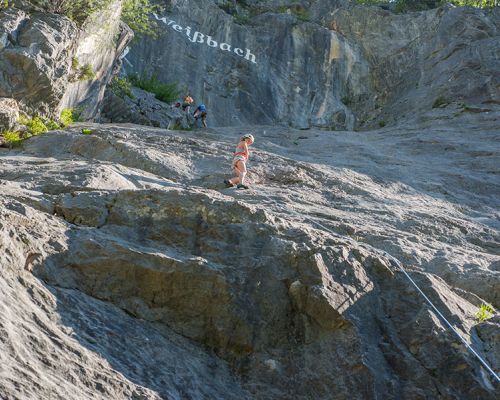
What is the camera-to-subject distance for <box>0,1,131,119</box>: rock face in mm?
16109

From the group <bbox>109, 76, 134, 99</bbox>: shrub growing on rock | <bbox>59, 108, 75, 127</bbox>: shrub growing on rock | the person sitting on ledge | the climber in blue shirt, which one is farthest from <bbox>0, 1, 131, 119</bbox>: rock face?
the person sitting on ledge

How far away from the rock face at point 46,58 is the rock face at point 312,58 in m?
8.46

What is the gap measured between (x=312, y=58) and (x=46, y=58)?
634 inches

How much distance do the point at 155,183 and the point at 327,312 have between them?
4.36m

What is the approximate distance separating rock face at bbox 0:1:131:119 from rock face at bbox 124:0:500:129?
8457 millimetres

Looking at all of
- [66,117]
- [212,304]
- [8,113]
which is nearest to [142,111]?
[66,117]

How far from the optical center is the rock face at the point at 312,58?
27.3m

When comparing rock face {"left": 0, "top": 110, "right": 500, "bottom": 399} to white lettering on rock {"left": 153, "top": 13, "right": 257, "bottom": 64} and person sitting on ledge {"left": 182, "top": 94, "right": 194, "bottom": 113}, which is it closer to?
person sitting on ledge {"left": 182, "top": 94, "right": 194, "bottom": 113}

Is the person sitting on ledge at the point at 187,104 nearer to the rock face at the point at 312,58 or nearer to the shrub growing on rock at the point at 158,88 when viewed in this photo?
the shrub growing on rock at the point at 158,88

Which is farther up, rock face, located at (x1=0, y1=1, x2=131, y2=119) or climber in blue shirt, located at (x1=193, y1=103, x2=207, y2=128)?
rock face, located at (x1=0, y1=1, x2=131, y2=119)

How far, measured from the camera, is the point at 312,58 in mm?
30859

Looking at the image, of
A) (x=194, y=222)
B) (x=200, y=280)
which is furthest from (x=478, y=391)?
(x=194, y=222)

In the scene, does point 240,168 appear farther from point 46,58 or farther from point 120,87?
point 120,87

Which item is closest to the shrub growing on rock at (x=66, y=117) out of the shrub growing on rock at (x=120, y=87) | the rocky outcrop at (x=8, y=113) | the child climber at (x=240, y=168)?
the rocky outcrop at (x=8, y=113)
